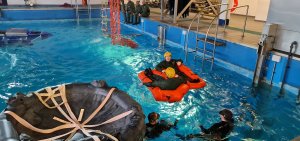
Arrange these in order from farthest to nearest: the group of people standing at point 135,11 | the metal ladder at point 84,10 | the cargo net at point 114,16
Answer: the metal ladder at point 84,10 < the group of people standing at point 135,11 < the cargo net at point 114,16

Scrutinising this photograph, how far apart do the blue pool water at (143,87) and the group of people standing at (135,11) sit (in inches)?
87.7

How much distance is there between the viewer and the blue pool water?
5059mm

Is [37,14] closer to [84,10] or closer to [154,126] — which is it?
[84,10]

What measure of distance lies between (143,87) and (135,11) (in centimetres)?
814

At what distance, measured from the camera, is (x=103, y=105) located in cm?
388

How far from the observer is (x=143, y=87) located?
642cm

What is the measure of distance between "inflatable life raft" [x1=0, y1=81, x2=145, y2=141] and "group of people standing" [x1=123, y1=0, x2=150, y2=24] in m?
9.78

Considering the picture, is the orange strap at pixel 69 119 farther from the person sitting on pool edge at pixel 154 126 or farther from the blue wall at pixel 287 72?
the blue wall at pixel 287 72

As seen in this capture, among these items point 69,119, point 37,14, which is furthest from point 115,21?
point 69,119

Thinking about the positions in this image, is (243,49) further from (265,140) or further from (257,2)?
(257,2)

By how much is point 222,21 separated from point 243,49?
343 centimetres

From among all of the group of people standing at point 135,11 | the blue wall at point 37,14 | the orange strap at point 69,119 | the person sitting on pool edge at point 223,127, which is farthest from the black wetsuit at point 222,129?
the blue wall at point 37,14

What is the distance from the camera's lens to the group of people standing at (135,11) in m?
13.3

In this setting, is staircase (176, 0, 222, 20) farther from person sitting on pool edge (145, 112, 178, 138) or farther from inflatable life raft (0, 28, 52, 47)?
person sitting on pool edge (145, 112, 178, 138)
